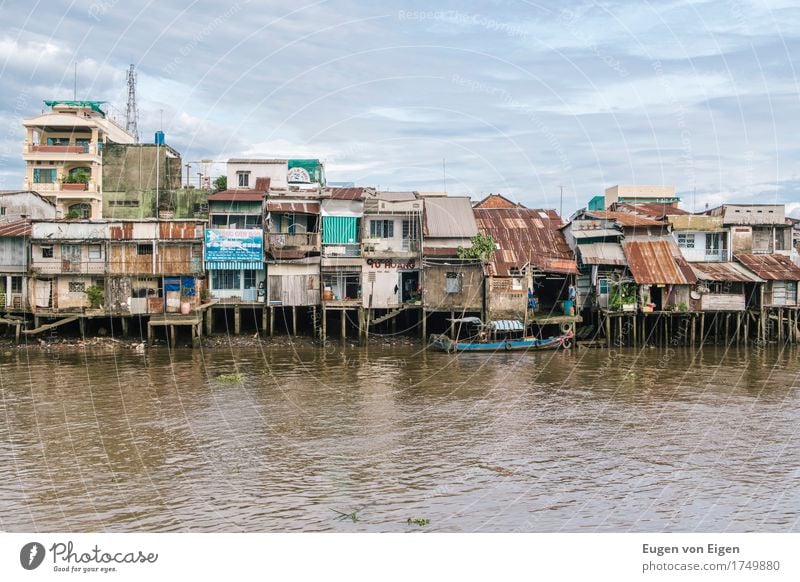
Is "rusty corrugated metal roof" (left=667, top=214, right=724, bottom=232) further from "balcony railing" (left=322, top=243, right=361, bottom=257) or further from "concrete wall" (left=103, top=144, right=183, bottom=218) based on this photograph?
"concrete wall" (left=103, top=144, right=183, bottom=218)

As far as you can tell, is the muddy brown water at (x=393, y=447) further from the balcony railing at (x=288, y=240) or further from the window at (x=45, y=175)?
the window at (x=45, y=175)

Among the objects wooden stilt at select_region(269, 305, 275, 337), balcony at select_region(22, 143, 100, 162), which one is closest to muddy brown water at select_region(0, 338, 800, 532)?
wooden stilt at select_region(269, 305, 275, 337)

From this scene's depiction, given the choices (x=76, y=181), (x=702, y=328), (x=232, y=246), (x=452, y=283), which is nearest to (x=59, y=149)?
(x=76, y=181)

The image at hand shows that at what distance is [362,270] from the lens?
39.8m

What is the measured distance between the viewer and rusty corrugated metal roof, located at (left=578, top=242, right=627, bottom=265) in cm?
4059

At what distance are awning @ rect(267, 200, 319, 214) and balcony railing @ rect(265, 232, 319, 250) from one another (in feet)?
4.09

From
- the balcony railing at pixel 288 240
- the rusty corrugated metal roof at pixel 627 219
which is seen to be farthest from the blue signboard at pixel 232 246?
the rusty corrugated metal roof at pixel 627 219

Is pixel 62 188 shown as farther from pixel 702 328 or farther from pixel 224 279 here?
pixel 702 328

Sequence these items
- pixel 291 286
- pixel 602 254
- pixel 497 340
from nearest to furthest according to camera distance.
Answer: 1. pixel 497 340
2. pixel 291 286
3. pixel 602 254

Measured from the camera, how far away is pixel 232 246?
128ft

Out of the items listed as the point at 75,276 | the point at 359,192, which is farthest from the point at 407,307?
the point at 75,276

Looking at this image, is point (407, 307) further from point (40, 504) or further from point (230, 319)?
point (40, 504)

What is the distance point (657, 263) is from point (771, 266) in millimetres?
7214

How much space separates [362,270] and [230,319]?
7528 millimetres
